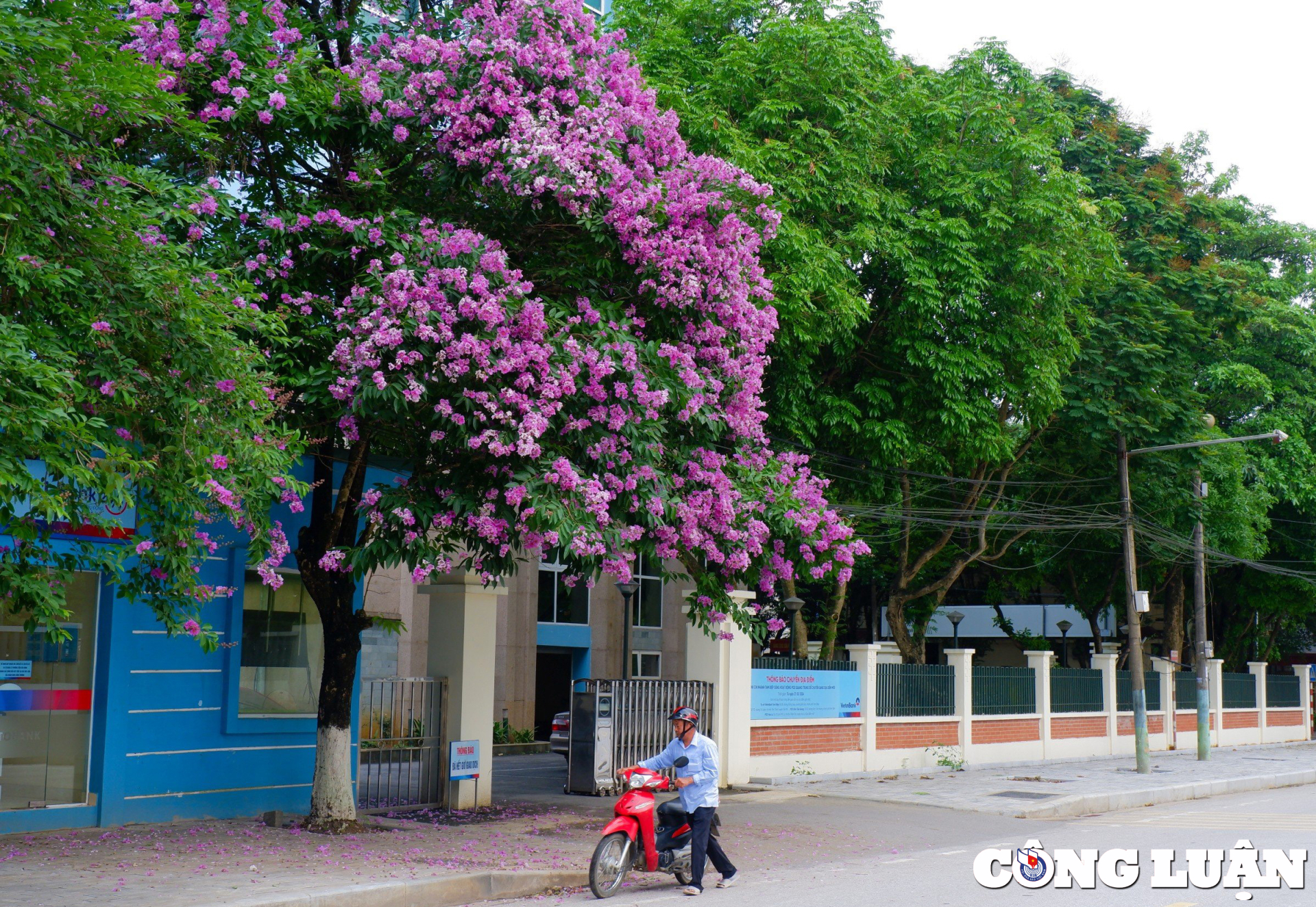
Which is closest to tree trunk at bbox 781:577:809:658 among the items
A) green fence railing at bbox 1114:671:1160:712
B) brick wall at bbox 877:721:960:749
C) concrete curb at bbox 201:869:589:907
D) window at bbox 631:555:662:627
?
brick wall at bbox 877:721:960:749

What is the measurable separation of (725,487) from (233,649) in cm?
559

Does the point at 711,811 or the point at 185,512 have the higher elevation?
the point at 185,512

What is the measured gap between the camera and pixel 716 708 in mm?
18188

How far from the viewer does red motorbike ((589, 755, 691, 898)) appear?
9.59 m

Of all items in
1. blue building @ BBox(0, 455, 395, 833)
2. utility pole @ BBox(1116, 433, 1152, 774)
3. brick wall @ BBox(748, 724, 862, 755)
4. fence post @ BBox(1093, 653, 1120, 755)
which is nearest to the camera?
blue building @ BBox(0, 455, 395, 833)

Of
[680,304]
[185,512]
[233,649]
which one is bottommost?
[233,649]

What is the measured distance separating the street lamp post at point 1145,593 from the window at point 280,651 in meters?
14.5

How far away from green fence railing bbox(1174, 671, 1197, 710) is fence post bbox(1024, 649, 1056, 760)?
24.4 feet

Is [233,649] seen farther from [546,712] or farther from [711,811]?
[546,712]

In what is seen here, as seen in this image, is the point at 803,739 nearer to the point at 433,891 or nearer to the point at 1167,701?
the point at 433,891

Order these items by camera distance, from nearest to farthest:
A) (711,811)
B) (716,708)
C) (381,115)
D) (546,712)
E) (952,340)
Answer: (711,811) → (381,115) → (716,708) → (952,340) → (546,712)

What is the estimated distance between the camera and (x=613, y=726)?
16750mm

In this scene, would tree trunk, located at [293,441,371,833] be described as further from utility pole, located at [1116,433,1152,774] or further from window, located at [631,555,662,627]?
window, located at [631,555,662,627]

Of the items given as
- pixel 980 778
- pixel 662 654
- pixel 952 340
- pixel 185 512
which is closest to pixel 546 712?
pixel 662 654
